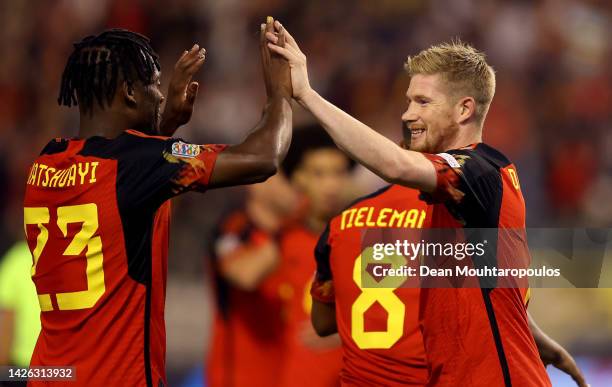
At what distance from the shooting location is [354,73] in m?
11.4

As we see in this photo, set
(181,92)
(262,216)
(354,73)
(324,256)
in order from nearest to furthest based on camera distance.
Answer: (181,92), (324,256), (262,216), (354,73)

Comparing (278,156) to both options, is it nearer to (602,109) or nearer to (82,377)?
(82,377)

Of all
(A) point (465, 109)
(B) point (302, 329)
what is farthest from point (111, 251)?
(B) point (302, 329)

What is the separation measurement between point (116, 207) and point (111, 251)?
0.16 meters

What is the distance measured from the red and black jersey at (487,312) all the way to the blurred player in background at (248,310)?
3.08 metres

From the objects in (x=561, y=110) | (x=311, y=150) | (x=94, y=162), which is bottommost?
(x=94, y=162)

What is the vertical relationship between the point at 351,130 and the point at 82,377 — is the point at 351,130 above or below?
above

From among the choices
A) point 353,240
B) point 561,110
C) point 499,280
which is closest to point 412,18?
point 561,110

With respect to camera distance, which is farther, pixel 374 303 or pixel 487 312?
pixel 374 303

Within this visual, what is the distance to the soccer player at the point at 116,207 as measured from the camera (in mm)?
3689

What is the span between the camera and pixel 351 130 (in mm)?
3568

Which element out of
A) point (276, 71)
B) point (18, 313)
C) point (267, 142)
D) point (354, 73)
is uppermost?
point (354, 73)

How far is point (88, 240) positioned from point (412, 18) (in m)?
8.47

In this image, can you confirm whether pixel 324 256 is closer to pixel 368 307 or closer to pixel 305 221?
pixel 368 307
